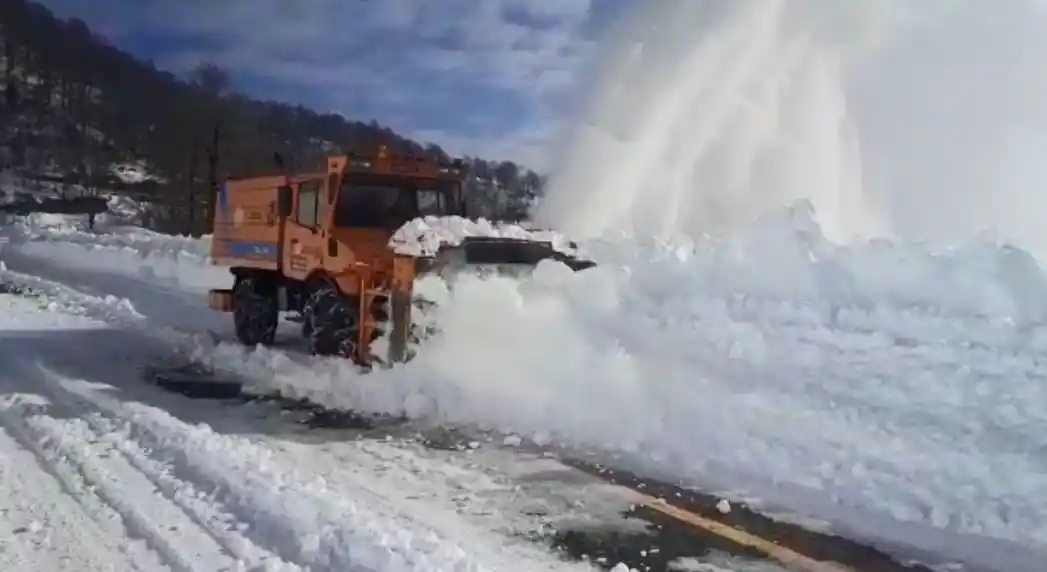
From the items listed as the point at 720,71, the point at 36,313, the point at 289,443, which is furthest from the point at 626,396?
the point at 36,313

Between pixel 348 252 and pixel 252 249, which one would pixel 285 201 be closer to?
pixel 252 249

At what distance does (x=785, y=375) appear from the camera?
802 centimetres

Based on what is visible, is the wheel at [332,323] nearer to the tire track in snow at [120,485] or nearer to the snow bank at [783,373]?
the snow bank at [783,373]

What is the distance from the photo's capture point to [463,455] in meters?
7.64

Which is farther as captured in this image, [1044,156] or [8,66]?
[8,66]

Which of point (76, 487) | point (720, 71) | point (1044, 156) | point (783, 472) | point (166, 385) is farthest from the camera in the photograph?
point (720, 71)

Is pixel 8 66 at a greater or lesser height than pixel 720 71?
greater

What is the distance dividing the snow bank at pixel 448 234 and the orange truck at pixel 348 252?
8 centimetres

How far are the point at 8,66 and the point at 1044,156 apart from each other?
347ft

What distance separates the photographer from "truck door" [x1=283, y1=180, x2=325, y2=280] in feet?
39.3

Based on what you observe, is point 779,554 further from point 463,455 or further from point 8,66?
point 8,66


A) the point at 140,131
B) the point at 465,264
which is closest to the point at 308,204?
the point at 465,264

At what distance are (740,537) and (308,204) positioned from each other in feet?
26.5

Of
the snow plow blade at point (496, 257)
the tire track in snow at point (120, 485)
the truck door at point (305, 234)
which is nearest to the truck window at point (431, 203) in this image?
the truck door at point (305, 234)
